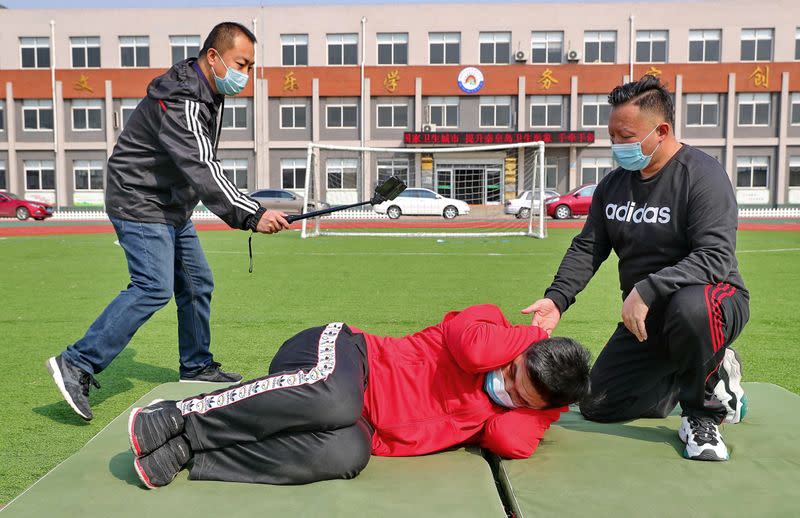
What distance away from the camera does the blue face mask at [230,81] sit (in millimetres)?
3895

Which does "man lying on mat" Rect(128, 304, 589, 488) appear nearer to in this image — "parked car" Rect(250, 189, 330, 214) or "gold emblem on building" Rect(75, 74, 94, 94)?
"parked car" Rect(250, 189, 330, 214)

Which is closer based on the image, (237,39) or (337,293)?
(237,39)

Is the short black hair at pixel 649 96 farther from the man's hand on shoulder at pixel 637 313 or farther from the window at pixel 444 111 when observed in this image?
the window at pixel 444 111

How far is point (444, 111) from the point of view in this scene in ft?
117

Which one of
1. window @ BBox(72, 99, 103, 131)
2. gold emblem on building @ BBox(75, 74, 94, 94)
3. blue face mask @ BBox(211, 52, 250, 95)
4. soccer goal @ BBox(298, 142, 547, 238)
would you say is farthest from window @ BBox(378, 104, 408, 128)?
blue face mask @ BBox(211, 52, 250, 95)

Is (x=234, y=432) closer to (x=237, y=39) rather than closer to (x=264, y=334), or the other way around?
(x=237, y=39)

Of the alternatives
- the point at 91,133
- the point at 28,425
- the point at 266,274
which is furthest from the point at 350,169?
the point at 28,425

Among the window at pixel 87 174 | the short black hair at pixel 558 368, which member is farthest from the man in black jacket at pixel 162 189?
the window at pixel 87 174

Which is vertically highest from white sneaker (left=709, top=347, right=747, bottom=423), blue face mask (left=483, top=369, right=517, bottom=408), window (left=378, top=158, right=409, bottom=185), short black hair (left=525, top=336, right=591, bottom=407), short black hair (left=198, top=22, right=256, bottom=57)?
window (left=378, top=158, right=409, bottom=185)

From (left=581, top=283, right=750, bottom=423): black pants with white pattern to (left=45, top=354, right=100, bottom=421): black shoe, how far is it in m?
2.34

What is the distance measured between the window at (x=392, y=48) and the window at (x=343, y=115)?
274 cm

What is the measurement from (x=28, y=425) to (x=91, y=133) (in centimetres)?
3612

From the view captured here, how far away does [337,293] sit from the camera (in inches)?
321

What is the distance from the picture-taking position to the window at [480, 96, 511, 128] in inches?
1390
